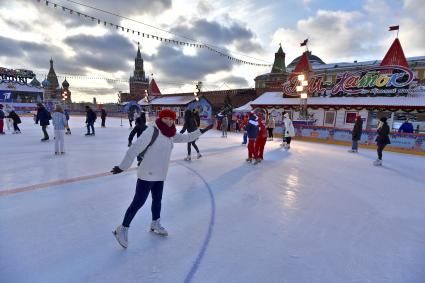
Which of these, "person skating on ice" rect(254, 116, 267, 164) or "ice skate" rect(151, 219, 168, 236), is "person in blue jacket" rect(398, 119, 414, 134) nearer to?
"person skating on ice" rect(254, 116, 267, 164)

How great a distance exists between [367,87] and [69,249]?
64.3 feet

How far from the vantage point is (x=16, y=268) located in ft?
7.10

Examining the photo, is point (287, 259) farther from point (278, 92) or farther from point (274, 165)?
point (278, 92)

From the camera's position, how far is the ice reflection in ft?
13.3

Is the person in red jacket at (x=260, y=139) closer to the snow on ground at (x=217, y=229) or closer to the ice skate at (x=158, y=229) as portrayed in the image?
the snow on ground at (x=217, y=229)

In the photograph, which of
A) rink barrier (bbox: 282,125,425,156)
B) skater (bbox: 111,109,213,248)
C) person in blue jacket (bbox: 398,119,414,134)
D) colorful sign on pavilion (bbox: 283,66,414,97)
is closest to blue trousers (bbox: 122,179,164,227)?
skater (bbox: 111,109,213,248)

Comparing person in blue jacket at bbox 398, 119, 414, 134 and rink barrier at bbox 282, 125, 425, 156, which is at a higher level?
person in blue jacket at bbox 398, 119, 414, 134

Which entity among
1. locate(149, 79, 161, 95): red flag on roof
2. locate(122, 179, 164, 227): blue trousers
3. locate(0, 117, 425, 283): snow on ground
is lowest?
locate(0, 117, 425, 283): snow on ground

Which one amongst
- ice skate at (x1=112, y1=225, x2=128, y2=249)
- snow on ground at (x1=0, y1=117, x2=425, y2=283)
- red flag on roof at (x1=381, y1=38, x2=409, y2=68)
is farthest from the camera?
red flag on roof at (x1=381, y1=38, x2=409, y2=68)

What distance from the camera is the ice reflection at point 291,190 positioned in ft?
13.3

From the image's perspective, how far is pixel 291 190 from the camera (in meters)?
4.73

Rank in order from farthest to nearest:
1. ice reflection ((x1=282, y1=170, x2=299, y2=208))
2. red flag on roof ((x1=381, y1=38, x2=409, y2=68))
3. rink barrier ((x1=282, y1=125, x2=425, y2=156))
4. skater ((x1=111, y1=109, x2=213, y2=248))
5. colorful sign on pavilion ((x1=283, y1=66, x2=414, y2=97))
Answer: red flag on roof ((x1=381, y1=38, x2=409, y2=68)) → colorful sign on pavilion ((x1=283, y1=66, x2=414, y2=97)) → rink barrier ((x1=282, y1=125, x2=425, y2=156)) → ice reflection ((x1=282, y1=170, x2=299, y2=208)) → skater ((x1=111, y1=109, x2=213, y2=248))

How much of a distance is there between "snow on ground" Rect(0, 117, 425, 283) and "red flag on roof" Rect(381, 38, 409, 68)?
54.1 feet

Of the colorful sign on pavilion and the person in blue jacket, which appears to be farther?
the colorful sign on pavilion
